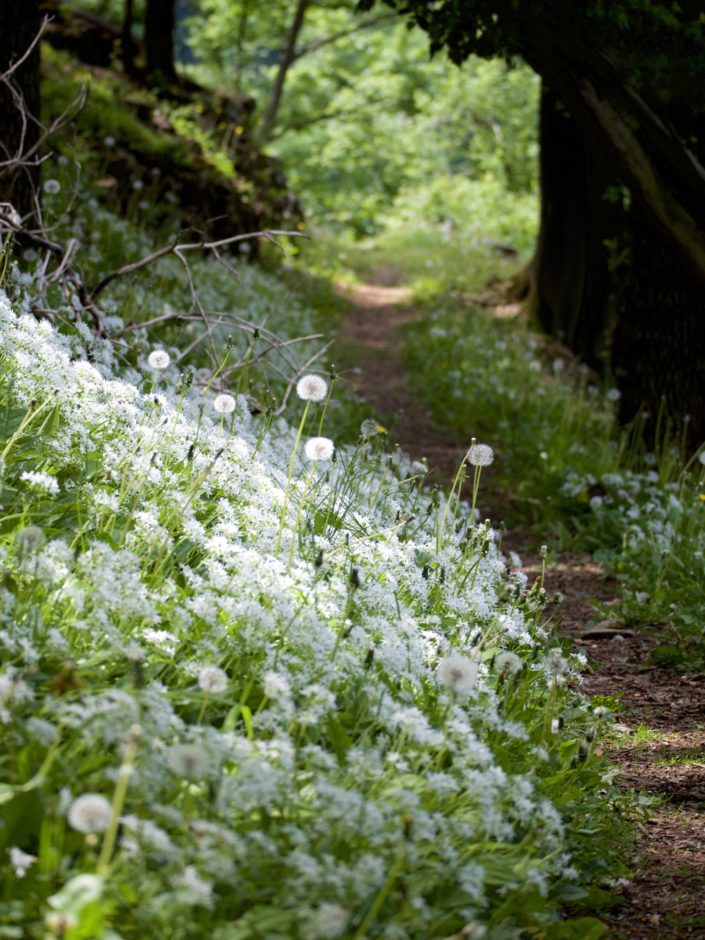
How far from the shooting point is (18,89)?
22.2ft

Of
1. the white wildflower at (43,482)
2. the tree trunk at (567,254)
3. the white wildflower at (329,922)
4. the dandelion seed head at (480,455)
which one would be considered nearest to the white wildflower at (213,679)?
the white wildflower at (329,922)

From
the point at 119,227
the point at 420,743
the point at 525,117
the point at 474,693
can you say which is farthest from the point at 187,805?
the point at 525,117

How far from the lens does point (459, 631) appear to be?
3.95 m

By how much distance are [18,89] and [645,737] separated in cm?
557

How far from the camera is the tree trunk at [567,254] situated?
12664mm

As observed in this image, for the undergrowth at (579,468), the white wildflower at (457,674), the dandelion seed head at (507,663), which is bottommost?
the undergrowth at (579,468)

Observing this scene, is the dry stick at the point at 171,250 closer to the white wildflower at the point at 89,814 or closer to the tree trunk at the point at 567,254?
the white wildflower at the point at 89,814

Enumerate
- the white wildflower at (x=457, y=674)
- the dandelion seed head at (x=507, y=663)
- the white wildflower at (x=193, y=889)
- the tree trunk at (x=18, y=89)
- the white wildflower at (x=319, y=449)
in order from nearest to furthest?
the white wildflower at (x=193, y=889) < the white wildflower at (x=457, y=674) < the dandelion seed head at (x=507, y=663) < the white wildflower at (x=319, y=449) < the tree trunk at (x=18, y=89)

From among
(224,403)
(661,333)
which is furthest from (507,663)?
(661,333)

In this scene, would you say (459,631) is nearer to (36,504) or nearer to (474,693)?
(474,693)

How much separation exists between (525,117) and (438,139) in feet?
15.1

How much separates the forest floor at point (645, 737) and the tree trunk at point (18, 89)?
303cm

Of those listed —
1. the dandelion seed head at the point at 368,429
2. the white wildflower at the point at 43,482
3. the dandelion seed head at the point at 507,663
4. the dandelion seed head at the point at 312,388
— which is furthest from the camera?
the dandelion seed head at the point at 368,429

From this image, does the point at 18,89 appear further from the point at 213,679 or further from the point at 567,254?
the point at 567,254
